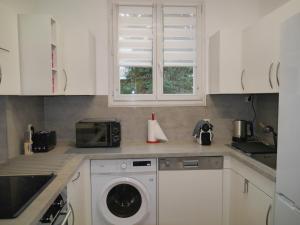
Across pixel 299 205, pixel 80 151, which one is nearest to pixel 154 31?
pixel 80 151

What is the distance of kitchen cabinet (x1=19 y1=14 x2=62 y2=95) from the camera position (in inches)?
75.9

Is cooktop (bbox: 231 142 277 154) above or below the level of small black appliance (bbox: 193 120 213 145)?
below

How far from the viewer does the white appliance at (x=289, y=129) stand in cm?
120

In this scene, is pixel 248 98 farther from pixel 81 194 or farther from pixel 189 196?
pixel 81 194

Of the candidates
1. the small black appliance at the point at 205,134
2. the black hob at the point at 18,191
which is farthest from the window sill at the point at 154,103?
the black hob at the point at 18,191

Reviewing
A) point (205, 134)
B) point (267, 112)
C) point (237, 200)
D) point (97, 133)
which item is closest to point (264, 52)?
point (267, 112)

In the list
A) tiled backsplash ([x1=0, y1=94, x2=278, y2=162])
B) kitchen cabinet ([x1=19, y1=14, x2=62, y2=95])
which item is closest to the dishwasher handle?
tiled backsplash ([x1=0, y1=94, x2=278, y2=162])

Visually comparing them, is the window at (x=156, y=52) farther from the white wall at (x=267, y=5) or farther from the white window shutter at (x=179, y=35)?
the white wall at (x=267, y=5)

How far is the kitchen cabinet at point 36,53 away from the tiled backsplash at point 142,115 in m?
0.67

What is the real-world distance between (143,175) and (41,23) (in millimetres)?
1547

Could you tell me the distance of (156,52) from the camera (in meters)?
2.76

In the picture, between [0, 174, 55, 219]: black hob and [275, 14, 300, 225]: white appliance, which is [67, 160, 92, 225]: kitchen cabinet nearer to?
[0, 174, 55, 219]: black hob

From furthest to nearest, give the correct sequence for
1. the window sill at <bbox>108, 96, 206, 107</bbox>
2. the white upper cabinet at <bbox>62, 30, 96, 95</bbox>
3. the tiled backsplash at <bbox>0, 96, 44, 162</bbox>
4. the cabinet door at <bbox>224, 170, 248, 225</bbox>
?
the window sill at <bbox>108, 96, 206, 107</bbox> → the white upper cabinet at <bbox>62, 30, 96, 95</bbox> → the cabinet door at <bbox>224, 170, 248, 225</bbox> → the tiled backsplash at <bbox>0, 96, 44, 162</bbox>

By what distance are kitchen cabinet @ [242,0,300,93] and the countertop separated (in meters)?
0.62
